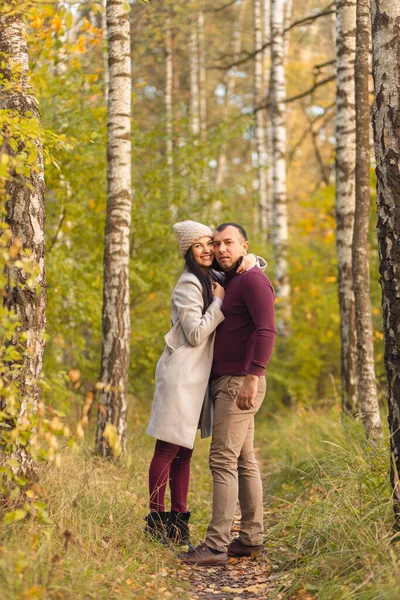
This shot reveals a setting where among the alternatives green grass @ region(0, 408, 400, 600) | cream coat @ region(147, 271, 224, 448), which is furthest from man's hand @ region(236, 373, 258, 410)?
green grass @ region(0, 408, 400, 600)

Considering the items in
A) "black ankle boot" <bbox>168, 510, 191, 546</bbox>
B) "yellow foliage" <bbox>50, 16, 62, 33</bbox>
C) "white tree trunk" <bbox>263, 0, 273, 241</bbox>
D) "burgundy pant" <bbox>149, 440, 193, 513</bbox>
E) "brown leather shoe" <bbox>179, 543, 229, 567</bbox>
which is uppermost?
"white tree trunk" <bbox>263, 0, 273, 241</bbox>

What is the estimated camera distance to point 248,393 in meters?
4.69

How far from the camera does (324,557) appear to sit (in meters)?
4.15

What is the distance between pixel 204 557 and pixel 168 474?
63cm

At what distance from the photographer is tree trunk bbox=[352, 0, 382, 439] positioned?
736cm

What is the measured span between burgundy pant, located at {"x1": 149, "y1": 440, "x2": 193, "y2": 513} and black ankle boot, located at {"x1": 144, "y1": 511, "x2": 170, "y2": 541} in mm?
40

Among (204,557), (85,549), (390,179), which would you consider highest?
(390,179)

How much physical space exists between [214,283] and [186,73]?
1930cm

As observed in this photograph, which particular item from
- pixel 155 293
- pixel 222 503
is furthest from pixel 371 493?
pixel 155 293

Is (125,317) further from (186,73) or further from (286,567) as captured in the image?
(186,73)

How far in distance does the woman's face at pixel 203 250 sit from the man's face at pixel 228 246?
0.21 ft

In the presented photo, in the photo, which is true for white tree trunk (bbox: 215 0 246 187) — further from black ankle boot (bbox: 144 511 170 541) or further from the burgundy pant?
black ankle boot (bbox: 144 511 170 541)

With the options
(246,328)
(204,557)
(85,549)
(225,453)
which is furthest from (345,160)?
(85,549)

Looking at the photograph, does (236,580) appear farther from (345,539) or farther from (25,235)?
(25,235)
